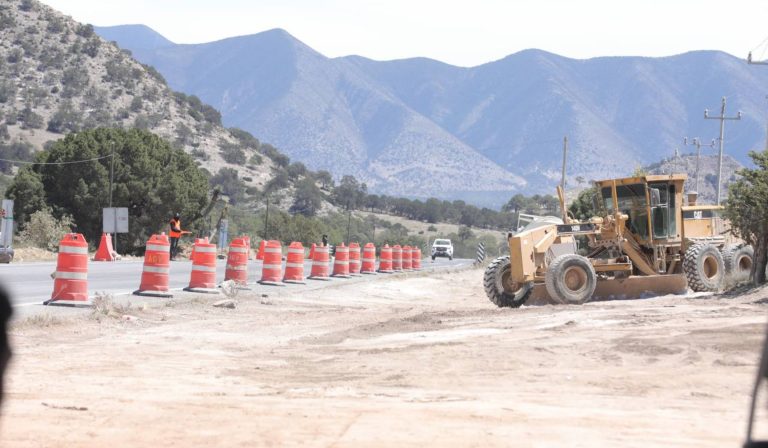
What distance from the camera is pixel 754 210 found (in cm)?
2127

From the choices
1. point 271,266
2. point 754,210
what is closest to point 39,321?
point 754,210

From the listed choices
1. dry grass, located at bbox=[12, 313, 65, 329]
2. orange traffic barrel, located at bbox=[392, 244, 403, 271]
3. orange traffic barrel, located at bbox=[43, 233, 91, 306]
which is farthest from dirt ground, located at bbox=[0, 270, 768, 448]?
orange traffic barrel, located at bbox=[392, 244, 403, 271]

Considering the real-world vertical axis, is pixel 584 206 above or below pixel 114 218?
above

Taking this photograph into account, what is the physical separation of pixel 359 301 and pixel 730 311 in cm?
1156

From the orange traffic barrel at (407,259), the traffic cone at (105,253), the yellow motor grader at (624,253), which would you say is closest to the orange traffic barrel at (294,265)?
the yellow motor grader at (624,253)

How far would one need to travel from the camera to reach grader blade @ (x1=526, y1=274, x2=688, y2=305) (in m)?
22.9

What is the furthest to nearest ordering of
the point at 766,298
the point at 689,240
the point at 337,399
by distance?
the point at 689,240, the point at 766,298, the point at 337,399

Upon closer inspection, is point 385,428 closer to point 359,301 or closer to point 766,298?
point 766,298

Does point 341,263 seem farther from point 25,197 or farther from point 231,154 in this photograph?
point 231,154

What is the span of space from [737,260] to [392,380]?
1555 cm

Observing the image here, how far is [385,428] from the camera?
793 centimetres

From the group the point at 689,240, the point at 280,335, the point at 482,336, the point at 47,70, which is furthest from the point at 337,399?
the point at 47,70

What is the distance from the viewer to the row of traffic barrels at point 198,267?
58.9ft

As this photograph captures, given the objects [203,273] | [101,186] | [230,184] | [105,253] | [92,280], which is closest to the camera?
[203,273]
